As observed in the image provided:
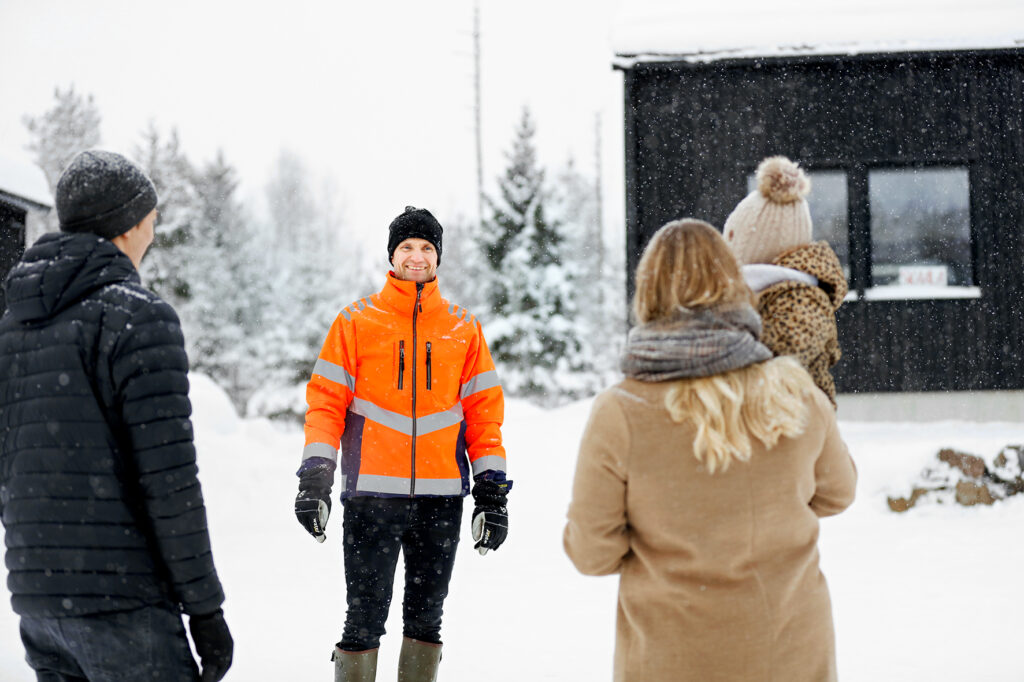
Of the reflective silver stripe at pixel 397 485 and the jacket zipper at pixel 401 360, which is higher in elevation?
the jacket zipper at pixel 401 360

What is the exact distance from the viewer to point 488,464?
3574 millimetres

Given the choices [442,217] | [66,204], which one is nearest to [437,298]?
[66,204]

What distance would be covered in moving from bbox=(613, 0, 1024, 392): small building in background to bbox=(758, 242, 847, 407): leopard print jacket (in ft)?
27.1

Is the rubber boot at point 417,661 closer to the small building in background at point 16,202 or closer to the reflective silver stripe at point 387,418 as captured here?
the reflective silver stripe at point 387,418

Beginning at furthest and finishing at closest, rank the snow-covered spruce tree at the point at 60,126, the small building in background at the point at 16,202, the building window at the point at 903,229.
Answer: the snow-covered spruce tree at the point at 60,126 < the building window at the point at 903,229 < the small building in background at the point at 16,202

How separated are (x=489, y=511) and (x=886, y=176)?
9.11 metres

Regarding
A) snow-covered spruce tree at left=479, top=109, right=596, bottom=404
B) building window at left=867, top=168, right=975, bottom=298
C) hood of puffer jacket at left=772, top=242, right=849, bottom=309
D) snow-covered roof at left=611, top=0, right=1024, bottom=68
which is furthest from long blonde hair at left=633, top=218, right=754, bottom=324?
snow-covered spruce tree at left=479, top=109, right=596, bottom=404

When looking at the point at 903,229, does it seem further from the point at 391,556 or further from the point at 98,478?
the point at 98,478

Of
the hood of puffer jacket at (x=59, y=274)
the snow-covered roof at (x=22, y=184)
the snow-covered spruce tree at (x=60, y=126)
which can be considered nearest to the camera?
the hood of puffer jacket at (x=59, y=274)

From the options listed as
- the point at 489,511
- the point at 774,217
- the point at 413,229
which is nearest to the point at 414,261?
the point at 413,229

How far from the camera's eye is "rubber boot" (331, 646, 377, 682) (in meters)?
3.38

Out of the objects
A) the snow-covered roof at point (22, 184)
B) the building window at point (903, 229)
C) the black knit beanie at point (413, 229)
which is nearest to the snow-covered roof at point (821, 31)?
the building window at point (903, 229)

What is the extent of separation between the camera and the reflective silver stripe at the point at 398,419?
343 centimetres

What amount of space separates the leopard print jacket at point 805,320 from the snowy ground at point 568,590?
8.20 ft
